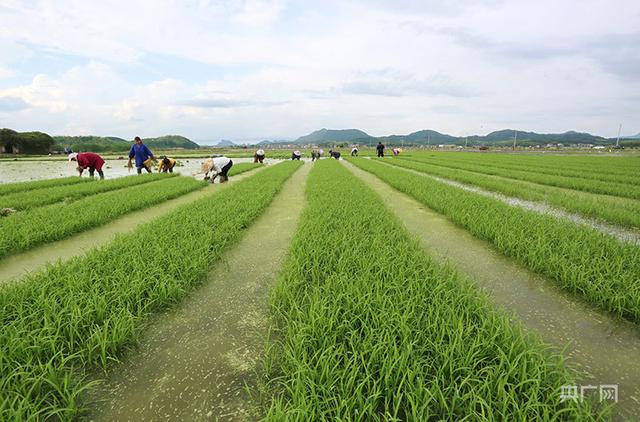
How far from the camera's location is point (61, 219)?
473 centimetres

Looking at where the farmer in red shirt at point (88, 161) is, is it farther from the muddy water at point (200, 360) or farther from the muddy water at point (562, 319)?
the muddy water at point (562, 319)

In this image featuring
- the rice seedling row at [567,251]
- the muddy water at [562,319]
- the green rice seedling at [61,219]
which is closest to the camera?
the muddy water at [562,319]

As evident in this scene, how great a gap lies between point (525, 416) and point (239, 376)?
4.49 feet

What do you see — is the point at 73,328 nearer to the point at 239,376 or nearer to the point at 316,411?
the point at 239,376

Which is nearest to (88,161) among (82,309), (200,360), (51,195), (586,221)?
(51,195)

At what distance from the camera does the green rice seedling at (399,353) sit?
132 cm

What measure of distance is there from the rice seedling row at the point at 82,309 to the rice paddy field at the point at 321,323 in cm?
2

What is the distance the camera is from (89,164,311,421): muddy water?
1.44 meters

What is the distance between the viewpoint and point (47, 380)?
1394 millimetres

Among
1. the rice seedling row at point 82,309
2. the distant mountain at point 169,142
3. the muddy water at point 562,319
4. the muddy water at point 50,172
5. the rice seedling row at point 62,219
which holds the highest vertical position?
the distant mountain at point 169,142

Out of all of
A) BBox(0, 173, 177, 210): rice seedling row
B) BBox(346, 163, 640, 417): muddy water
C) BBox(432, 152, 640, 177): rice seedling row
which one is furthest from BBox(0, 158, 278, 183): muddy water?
BBox(432, 152, 640, 177): rice seedling row

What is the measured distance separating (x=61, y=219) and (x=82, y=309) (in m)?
3.75

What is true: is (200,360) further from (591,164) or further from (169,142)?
(169,142)

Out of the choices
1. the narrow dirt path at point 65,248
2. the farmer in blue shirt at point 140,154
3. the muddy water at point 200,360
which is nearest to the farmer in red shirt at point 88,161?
the farmer in blue shirt at point 140,154
